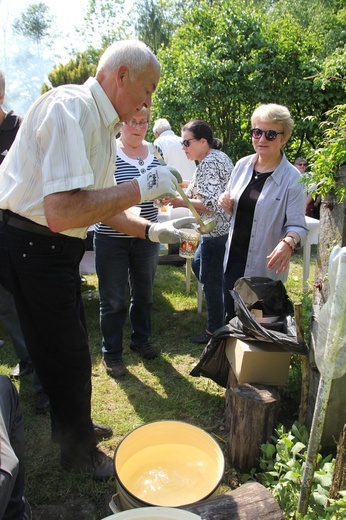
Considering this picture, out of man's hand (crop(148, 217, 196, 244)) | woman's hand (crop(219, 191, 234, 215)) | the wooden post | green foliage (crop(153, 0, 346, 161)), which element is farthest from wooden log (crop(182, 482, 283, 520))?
green foliage (crop(153, 0, 346, 161))

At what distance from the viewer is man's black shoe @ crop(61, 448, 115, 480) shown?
207 centimetres

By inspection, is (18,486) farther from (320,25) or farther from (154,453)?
(320,25)

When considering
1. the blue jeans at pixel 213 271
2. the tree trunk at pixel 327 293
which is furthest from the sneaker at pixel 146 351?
the tree trunk at pixel 327 293

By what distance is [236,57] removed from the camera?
669 centimetres

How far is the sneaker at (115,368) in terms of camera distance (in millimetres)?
3021

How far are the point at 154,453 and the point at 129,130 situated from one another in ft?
6.80

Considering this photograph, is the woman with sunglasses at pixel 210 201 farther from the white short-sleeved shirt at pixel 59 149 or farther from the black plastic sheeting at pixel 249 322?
the white short-sleeved shirt at pixel 59 149

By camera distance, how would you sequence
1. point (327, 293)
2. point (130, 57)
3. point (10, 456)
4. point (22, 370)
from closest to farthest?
point (10, 456) → point (130, 57) → point (327, 293) → point (22, 370)

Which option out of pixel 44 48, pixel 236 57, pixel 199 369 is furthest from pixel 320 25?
pixel 44 48

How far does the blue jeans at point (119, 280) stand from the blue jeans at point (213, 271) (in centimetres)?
45

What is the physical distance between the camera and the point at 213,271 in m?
3.33

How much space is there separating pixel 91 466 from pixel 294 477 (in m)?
1.02

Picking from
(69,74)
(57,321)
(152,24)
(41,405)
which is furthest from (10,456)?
(152,24)

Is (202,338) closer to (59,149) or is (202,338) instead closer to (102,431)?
(102,431)
